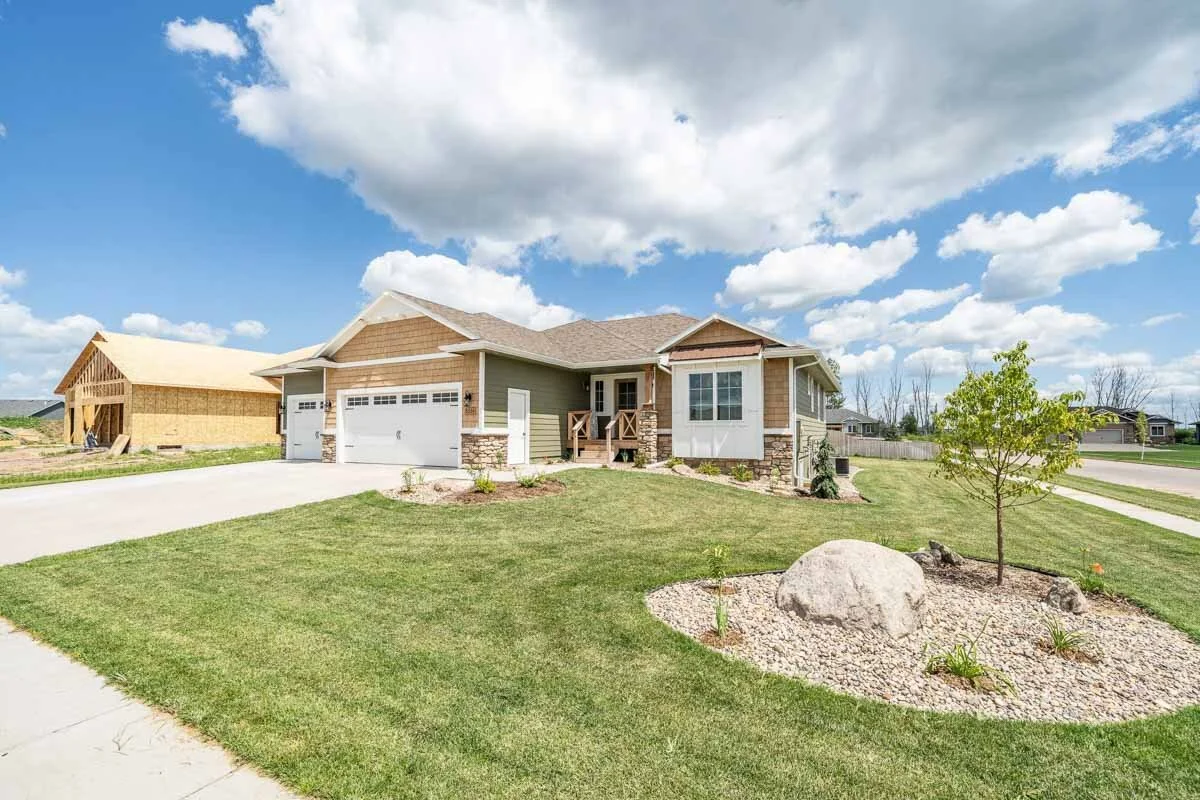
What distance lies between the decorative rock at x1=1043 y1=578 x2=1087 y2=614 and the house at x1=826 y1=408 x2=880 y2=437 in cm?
4128

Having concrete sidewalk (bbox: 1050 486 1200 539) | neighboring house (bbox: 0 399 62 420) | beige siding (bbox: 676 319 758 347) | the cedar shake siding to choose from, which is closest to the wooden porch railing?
the cedar shake siding

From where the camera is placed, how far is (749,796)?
236 cm

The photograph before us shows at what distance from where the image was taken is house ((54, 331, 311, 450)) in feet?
75.7

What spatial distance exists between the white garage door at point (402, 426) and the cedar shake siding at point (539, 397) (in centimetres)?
117

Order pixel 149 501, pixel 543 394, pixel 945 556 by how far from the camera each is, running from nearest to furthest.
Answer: pixel 945 556 → pixel 149 501 → pixel 543 394

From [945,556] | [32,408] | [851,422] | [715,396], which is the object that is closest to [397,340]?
[715,396]

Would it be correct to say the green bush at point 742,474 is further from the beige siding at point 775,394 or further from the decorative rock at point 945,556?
the decorative rock at point 945,556

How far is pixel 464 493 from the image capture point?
9883 millimetres

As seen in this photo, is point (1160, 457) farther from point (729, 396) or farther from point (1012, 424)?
point (1012, 424)

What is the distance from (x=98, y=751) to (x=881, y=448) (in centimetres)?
3736

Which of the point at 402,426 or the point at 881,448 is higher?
the point at 402,426

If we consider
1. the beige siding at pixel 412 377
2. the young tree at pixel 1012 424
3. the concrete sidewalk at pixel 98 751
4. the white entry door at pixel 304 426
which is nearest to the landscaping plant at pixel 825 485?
the young tree at pixel 1012 424

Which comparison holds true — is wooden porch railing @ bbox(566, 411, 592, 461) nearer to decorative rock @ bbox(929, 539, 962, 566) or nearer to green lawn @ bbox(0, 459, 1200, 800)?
green lawn @ bbox(0, 459, 1200, 800)

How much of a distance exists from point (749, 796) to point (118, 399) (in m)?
31.1
